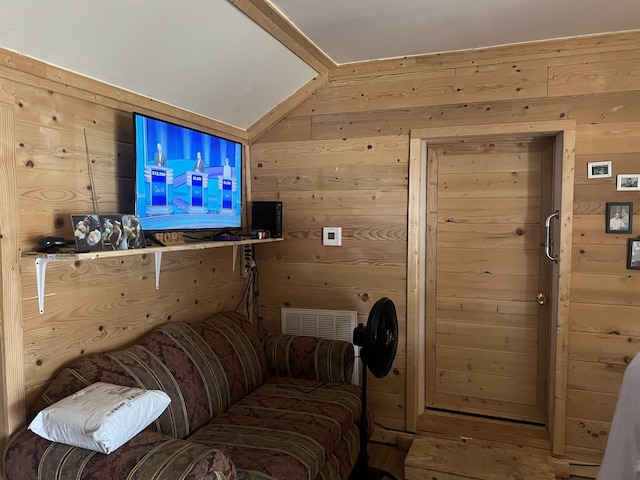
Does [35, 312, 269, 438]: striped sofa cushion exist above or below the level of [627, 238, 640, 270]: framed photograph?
below

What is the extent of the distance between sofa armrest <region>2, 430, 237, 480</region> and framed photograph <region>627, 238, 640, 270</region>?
241cm

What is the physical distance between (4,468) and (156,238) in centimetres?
107

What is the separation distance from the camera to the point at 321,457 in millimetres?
2072

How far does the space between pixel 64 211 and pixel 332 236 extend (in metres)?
1.72

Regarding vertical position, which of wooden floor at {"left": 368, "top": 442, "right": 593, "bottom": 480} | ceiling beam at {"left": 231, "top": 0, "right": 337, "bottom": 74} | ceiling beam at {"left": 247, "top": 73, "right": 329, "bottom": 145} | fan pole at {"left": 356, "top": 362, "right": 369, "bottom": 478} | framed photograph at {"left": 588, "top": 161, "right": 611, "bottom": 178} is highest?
ceiling beam at {"left": 231, "top": 0, "right": 337, "bottom": 74}

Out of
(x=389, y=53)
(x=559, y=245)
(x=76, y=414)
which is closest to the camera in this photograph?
(x=76, y=414)

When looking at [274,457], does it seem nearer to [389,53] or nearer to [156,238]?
[156,238]

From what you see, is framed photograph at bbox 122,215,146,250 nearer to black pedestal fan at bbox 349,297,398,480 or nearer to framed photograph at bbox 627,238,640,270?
black pedestal fan at bbox 349,297,398,480

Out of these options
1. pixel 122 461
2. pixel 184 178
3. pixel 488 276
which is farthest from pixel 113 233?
pixel 488 276

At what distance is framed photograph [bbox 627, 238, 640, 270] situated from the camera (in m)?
2.63

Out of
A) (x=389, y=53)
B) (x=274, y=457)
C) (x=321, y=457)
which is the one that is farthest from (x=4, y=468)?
(x=389, y=53)

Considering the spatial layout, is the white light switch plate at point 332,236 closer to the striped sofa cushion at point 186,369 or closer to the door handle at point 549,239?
the striped sofa cushion at point 186,369

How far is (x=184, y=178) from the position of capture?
98.0 inches

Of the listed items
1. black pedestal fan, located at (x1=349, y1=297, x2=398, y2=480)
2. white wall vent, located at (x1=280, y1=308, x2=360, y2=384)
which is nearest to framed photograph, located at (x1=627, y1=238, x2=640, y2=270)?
black pedestal fan, located at (x1=349, y1=297, x2=398, y2=480)
